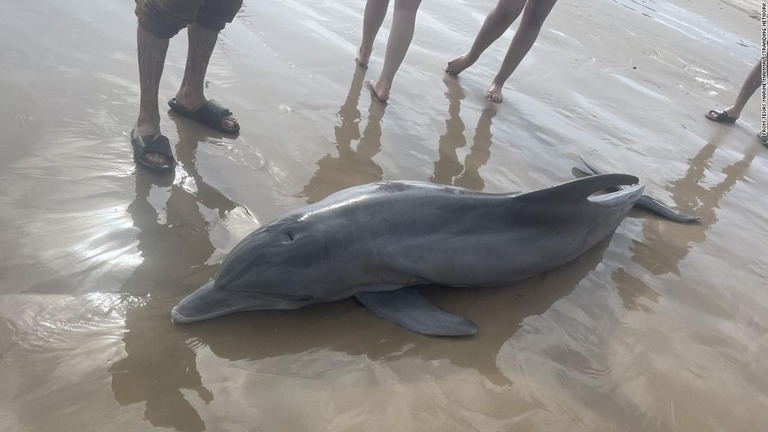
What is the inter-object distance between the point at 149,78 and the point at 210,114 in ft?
1.77

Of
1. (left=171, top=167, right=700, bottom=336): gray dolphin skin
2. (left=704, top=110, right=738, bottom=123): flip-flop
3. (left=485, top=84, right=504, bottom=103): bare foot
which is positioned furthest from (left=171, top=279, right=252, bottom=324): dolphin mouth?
(left=704, top=110, right=738, bottom=123): flip-flop

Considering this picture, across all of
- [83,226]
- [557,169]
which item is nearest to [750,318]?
[557,169]

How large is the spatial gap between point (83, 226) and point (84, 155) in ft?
2.49

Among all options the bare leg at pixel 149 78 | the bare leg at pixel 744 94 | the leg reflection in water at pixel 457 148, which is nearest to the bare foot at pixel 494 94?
the leg reflection in water at pixel 457 148

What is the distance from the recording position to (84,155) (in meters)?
3.81

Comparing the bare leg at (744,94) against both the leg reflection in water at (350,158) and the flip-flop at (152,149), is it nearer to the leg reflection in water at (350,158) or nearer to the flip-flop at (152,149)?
the leg reflection in water at (350,158)

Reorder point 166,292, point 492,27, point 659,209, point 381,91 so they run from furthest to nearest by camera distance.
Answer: point 492,27 < point 381,91 < point 659,209 < point 166,292

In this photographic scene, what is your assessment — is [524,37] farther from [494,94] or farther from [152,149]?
[152,149]

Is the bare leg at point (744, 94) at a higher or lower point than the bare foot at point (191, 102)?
higher

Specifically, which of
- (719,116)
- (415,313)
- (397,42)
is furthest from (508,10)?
(415,313)

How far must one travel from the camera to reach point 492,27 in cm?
653

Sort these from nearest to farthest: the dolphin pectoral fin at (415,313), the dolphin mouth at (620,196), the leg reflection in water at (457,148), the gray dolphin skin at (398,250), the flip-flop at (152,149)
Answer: the gray dolphin skin at (398,250) → the dolphin pectoral fin at (415,313) → the flip-flop at (152,149) → the dolphin mouth at (620,196) → the leg reflection in water at (457,148)

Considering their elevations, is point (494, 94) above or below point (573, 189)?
below

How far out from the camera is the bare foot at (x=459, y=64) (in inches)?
260
